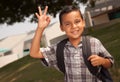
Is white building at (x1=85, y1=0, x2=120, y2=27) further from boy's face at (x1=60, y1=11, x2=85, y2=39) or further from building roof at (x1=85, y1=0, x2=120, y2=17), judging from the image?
boy's face at (x1=60, y1=11, x2=85, y2=39)

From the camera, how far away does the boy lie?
3.18m

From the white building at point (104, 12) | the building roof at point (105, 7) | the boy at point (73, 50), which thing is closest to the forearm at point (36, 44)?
the boy at point (73, 50)

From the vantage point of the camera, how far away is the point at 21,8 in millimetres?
20219

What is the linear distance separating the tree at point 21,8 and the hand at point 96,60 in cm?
1616

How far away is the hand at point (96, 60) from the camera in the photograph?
3.06m

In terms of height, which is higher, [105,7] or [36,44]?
[36,44]

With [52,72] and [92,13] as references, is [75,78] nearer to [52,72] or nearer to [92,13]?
[52,72]

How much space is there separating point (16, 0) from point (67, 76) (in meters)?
16.5

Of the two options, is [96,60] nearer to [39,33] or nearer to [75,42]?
[75,42]

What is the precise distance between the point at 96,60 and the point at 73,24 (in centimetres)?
41

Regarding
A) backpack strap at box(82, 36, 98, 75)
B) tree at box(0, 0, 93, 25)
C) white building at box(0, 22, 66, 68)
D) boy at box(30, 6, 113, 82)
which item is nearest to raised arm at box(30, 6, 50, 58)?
boy at box(30, 6, 113, 82)

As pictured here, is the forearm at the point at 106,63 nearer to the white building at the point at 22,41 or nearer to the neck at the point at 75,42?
the neck at the point at 75,42

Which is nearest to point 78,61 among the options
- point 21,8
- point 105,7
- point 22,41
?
point 21,8

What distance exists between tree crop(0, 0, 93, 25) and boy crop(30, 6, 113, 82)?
1582cm
